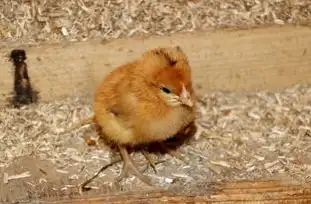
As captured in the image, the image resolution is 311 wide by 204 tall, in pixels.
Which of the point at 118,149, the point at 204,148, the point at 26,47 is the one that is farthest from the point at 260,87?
the point at 26,47

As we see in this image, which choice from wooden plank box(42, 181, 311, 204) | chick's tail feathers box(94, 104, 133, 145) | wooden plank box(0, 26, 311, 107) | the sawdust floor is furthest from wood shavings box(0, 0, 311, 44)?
wooden plank box(42, 181, 311, 204)

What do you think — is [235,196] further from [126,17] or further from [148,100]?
[126,17]

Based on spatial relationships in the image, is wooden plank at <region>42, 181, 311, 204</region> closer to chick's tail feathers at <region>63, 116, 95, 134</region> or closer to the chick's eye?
the chick's eye

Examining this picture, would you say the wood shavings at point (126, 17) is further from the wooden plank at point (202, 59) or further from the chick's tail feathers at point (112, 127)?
the chick's tail feathers at point (112, 127)

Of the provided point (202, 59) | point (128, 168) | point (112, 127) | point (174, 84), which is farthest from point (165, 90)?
point (202, 59)

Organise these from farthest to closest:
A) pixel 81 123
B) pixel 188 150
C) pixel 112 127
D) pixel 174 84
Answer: pixel 81 123 < pixel 188 150 < pixel 112 127 < pixel 174 84

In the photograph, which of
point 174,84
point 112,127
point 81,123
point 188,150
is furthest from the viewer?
point 81,123
